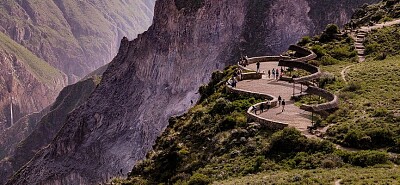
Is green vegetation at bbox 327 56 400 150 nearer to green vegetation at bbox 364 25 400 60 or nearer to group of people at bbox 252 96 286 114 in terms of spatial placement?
group of people at bbox 252 96 286 114

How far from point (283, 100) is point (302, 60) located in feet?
44.3

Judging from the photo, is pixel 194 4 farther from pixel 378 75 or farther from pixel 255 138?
pixel 255 138

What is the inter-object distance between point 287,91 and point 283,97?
7.35 feet

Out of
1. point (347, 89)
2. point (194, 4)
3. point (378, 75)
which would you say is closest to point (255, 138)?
point (347, 89)

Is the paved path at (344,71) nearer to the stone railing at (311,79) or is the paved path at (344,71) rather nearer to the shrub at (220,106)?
the stone railing at (311,79)

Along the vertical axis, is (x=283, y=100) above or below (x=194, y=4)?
below

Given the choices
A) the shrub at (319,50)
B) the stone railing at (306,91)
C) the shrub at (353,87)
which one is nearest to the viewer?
the stone railing at (306,91)

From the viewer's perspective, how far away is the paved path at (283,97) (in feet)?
127

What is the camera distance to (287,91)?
158ft

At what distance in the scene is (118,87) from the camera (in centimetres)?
15888

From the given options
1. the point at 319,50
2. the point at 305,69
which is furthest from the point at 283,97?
the point at 319,50

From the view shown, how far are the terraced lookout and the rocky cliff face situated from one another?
76708 mm

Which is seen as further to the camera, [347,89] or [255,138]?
[347,89]

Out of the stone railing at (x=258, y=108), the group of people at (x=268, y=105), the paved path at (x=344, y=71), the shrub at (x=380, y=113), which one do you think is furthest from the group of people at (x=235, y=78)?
the shrub at (x=380, y=113)
